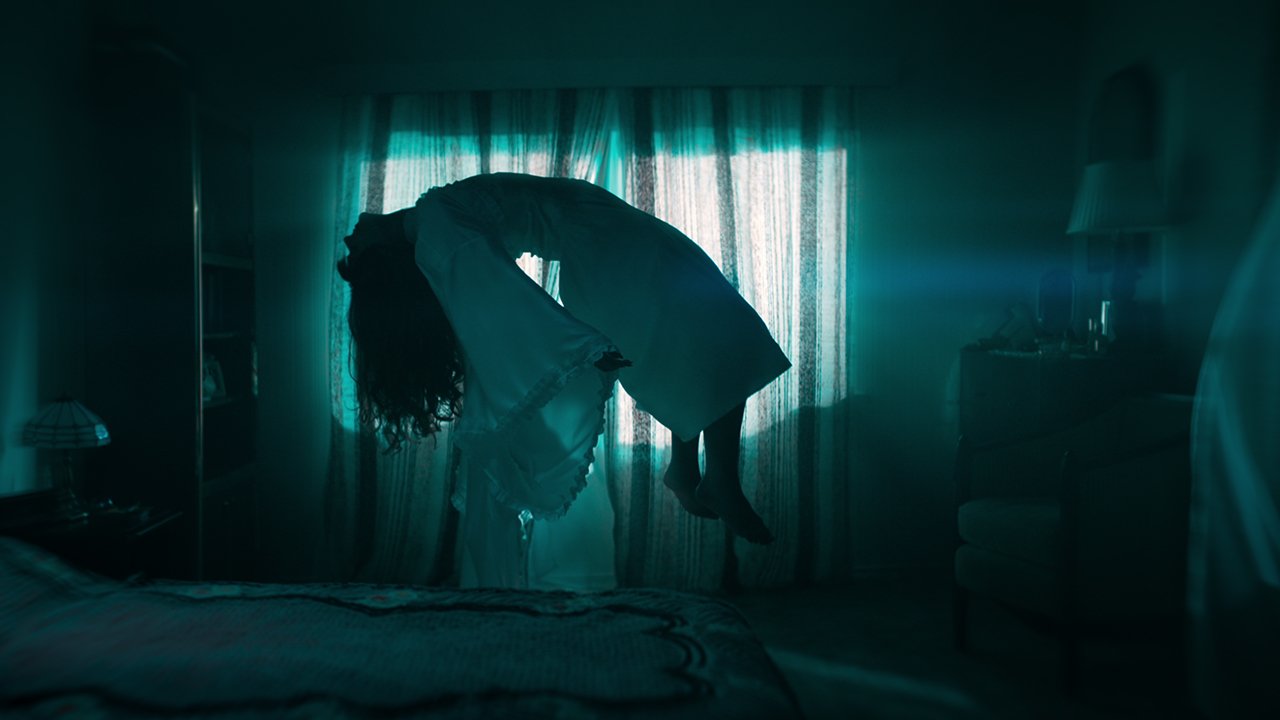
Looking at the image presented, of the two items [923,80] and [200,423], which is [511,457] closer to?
[200,423]

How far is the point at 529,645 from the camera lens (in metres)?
1.29

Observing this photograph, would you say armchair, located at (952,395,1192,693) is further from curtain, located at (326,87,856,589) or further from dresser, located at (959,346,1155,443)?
curtain, located at (326,87,856,589)

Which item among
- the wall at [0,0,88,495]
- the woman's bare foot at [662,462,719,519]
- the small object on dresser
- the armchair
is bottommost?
the armchair

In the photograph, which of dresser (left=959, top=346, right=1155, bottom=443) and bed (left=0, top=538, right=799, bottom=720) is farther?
dresser (left=959, top=346, right=1155, bottom=443)

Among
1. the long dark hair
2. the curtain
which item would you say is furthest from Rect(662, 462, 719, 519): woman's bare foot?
the curtain

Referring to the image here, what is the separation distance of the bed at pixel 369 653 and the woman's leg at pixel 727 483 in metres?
0.40

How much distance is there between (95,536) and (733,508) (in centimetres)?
175

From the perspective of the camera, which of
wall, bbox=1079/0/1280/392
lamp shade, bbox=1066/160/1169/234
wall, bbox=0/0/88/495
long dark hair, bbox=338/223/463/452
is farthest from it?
lamp shade, bbox=1066/160/1169/234

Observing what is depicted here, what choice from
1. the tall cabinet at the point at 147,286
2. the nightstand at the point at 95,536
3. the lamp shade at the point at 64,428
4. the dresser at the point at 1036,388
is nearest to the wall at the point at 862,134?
the dresser at the point at 1036,388

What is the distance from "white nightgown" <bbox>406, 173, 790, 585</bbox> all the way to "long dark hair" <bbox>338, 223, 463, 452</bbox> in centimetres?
14

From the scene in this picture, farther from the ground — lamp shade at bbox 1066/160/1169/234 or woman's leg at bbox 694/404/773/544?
lamp shade at bbox 1066/160/1169/234

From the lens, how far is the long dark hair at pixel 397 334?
6.36 ft

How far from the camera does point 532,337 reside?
1632mm

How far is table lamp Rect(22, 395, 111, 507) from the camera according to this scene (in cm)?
228
